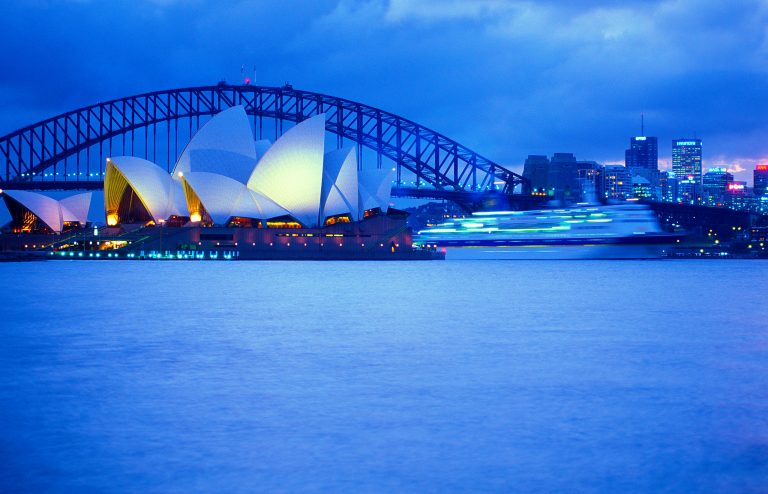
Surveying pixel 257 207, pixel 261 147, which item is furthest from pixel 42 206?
pixel 257 207

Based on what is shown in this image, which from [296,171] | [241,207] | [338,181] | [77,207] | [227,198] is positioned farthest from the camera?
[77,207]

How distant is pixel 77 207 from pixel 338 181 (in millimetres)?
32910

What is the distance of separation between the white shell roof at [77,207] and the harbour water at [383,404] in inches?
3005

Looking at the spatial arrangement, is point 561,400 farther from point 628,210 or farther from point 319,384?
point 628,210

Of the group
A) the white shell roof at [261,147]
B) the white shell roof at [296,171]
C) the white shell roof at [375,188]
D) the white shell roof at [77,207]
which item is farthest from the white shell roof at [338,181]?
the white shell roof at [77,207]

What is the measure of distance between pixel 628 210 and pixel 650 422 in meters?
69.3

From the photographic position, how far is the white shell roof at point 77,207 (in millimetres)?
91188

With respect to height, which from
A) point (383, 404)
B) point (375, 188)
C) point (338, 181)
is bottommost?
point (383, 404)

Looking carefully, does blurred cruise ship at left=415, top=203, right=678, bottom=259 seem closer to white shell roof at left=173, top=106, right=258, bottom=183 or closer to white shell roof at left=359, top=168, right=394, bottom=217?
white shell roof at left=359, top=168, right=394, bottom=217

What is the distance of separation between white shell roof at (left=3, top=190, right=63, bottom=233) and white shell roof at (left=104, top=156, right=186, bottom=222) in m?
10.7

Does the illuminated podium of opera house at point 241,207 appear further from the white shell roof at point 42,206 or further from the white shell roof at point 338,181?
the white shell roof at point 42,206

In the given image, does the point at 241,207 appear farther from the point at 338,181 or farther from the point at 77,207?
the point at 77,207

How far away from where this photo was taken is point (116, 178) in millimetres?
80000

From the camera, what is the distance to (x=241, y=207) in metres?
75.2
